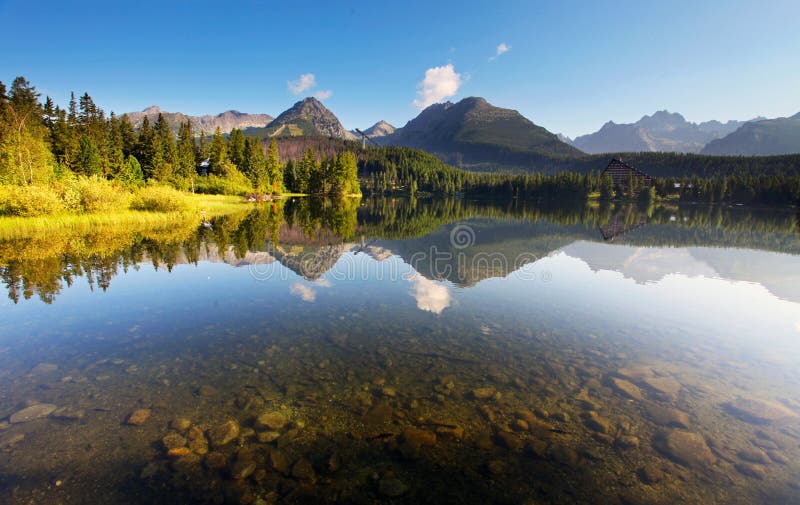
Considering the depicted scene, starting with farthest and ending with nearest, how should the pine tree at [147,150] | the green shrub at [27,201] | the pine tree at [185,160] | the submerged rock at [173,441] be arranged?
the pine tree at [185,160] < the pine tree at [147,150] < the green shrub at [27,201] < the submerged rock at [173,441]

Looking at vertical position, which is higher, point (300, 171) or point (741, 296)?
point (300, 171)

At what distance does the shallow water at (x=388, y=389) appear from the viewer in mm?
6273

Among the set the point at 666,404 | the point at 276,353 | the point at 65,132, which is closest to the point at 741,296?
the point at 666,404

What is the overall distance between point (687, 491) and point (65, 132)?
10461 cm

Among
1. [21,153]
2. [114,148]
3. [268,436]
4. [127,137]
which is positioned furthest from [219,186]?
[268,436]

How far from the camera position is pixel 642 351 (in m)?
12.0

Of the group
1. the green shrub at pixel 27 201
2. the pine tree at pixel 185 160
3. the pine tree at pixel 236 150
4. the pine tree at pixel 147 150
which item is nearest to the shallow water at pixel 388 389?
the green shrub at pixel 27 201

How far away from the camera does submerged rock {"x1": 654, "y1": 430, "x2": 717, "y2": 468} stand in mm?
7043

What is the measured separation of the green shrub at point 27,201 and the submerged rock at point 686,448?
1939 inches

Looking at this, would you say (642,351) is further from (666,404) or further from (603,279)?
(603,279)

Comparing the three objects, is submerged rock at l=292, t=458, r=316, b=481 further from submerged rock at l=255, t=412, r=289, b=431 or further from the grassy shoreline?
the grassy shoreline

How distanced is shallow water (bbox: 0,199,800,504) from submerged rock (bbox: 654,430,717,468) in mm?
45

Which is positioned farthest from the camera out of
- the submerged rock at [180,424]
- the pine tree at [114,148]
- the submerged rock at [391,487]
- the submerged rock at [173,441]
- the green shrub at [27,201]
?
the pine tree at [114,148]

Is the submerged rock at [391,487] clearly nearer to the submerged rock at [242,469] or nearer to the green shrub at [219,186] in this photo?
the submerged rock at [242,469]
